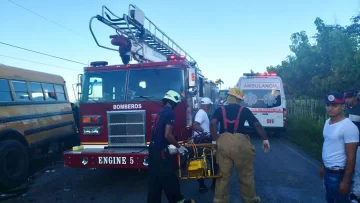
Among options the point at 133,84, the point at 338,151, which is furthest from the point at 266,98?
the point at 338,151

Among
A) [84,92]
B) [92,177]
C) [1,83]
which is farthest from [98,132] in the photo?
[1,83]

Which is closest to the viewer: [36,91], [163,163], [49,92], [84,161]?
[163,163]

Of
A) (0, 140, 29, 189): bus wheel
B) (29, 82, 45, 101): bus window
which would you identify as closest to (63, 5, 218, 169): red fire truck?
(0, 140, 29, 189): bus wheel

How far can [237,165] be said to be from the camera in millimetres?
3896

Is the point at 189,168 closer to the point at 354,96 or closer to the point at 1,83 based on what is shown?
the point at 354,96

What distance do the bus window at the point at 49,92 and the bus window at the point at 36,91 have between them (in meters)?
0.27

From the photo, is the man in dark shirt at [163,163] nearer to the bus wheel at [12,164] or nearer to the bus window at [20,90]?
the bus wheel at [12,164]

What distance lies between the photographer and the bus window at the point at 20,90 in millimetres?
7009

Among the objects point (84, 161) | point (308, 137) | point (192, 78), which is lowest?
point (308, 137)

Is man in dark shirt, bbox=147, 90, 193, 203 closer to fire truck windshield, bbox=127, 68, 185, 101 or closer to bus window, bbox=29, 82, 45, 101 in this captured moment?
fire truck windshield, bbox=127, 68, 185, 101

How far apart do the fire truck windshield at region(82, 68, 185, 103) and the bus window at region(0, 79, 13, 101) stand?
191cm

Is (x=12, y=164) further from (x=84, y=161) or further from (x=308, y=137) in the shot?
(x=308, y=137)

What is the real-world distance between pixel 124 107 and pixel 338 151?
3.92 meters

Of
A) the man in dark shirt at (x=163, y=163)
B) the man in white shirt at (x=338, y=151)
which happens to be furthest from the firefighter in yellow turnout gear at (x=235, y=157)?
the man in white shirt at (x=338, y=151)
